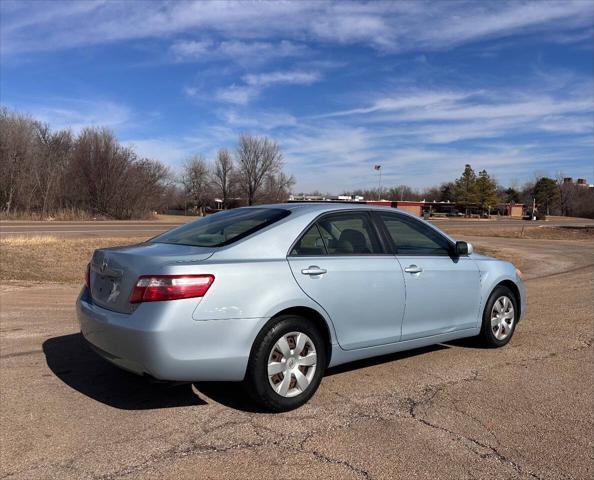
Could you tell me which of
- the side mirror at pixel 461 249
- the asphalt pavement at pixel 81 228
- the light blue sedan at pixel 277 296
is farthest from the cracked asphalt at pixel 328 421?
the asphalt pavement at pixel 81 228

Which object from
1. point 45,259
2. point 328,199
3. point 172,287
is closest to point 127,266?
point 172,287

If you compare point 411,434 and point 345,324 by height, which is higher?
point 345,324

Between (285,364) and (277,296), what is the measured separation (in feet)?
1.76

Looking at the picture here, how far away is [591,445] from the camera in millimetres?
3631

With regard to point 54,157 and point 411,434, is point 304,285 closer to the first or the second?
point 411,434

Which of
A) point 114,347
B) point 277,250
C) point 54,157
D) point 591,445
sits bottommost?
point 591,445

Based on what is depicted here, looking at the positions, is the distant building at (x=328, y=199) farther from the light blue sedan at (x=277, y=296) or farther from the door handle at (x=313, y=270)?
the door handle at (x=313, y=270)

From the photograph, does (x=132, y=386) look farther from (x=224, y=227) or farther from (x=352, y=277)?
(x=352, y=277)

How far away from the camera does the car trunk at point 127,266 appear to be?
3836 millimetres

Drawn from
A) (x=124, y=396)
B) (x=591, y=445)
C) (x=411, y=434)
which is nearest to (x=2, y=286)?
(x=124, y=396)

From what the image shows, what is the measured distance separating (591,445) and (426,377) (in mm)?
1561

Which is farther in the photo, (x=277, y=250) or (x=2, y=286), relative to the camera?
(x=2, y=286)

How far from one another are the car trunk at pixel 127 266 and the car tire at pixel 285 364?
0.79 metres

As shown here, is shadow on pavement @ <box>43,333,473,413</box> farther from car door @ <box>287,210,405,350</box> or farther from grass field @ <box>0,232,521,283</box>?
grass field @ <box>0,232,521,283</box>
